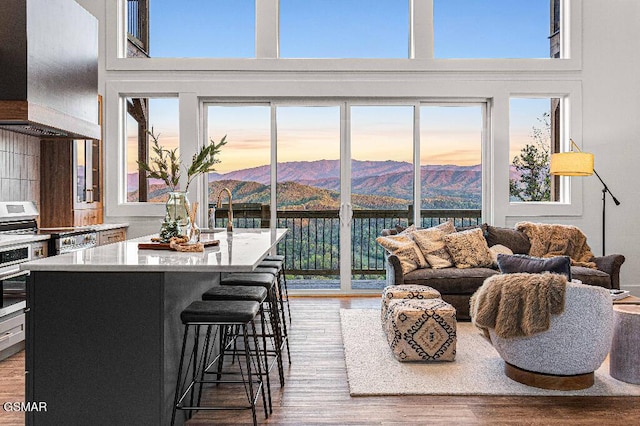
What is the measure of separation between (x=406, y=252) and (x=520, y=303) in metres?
2.24

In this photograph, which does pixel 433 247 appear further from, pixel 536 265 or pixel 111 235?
pixel 111 235

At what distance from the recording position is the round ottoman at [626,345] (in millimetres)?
3297

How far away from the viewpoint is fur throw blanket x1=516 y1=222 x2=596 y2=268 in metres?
5.65

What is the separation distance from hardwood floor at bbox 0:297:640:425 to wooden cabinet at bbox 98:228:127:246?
6.62 ft

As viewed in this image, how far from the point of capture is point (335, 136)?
6711mm

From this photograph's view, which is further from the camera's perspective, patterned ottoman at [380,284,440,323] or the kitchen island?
patterned ottoman at [380,284,440,323]

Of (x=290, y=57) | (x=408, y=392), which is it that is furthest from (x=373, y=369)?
(x=290, y=57)

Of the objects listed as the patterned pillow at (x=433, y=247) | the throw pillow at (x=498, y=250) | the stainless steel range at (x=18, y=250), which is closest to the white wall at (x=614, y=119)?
the throw pillow at (x=498, y=250)

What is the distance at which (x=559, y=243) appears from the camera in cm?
569

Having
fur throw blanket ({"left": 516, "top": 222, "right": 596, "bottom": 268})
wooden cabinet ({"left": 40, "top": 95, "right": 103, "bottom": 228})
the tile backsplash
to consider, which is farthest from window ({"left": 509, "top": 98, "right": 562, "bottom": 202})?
the tile backsplash

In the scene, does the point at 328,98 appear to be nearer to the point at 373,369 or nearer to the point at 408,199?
the point at 408,199

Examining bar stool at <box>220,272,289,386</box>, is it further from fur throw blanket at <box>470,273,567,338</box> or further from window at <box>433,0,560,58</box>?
window at <box>433,0,560,58</box>

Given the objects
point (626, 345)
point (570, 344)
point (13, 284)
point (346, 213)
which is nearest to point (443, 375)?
point (570, 344)

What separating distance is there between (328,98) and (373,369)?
387 centimetres
